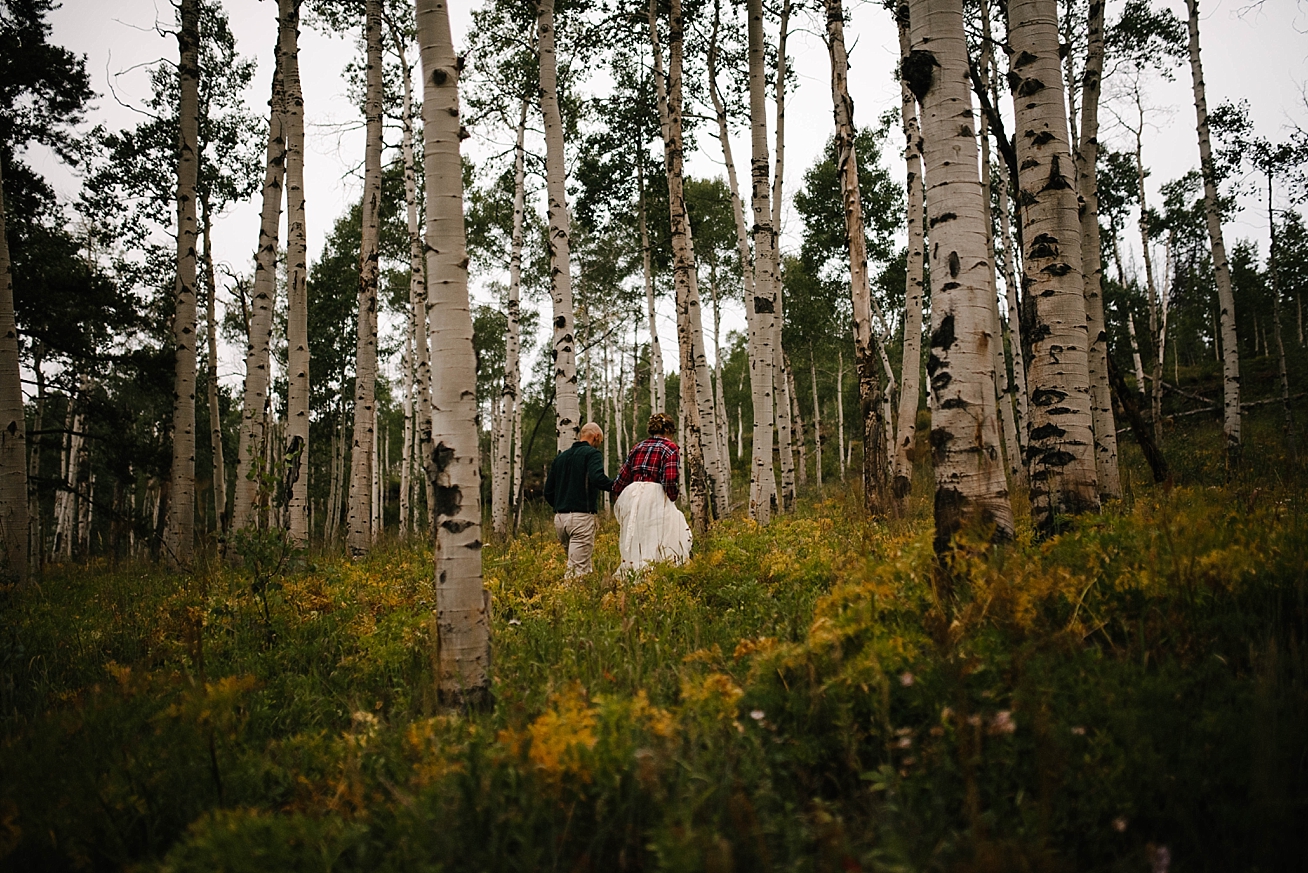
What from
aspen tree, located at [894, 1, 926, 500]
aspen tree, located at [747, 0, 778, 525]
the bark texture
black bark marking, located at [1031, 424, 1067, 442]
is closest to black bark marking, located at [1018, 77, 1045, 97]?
the bark texture

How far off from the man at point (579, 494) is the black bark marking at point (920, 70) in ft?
13.8

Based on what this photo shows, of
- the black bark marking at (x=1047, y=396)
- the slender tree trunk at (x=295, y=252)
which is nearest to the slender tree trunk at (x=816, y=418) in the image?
the slender tree trunk at (x=295, y=252)

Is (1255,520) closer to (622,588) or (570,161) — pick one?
(622,588)

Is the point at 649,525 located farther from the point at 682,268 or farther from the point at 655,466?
the point at 682,268

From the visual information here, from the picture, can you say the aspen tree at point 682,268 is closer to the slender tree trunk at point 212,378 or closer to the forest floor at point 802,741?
the forest floor at point 802,741

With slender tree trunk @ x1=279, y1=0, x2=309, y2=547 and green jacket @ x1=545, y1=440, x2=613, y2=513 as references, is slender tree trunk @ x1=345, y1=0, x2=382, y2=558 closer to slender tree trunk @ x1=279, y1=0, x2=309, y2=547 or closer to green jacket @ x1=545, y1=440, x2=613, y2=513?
slender tree trunk @ x1=279, y1=0, x2=309, y2=547

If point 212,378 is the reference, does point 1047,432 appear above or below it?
below

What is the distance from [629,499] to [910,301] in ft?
21.7

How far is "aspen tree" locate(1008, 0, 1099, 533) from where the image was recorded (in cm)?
425

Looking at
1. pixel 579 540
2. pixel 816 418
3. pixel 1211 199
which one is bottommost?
pixel 579 540

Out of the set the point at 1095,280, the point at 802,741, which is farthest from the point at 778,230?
the point at 802,741

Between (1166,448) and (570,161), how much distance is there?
15908 mm

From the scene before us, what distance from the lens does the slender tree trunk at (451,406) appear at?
9.62 feet

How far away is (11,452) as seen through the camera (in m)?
7.34
